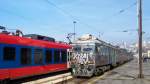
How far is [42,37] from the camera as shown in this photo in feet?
85.3

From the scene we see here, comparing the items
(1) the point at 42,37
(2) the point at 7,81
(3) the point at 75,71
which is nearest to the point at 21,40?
(2) the point at 7,81

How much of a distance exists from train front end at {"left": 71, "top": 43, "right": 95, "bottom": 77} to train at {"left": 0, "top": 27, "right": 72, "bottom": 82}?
6.85 feet

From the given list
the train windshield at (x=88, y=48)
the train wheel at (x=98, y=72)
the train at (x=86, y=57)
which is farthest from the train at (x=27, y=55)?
the train wheel at (x=98, y=72)

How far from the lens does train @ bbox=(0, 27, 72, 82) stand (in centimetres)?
1880

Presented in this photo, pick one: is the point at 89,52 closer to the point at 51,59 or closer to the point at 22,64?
the point at 51,59

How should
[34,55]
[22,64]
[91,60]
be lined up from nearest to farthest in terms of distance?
[22,64] < [34,55] < [91,60]

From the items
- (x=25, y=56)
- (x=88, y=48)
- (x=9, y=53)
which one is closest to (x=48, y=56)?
(x=88, y=48)

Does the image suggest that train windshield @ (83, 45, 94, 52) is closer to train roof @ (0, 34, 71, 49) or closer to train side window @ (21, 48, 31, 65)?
train roof @ (0, 34, 71, 49)

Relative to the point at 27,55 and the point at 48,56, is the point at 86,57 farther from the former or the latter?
the point at 27,55

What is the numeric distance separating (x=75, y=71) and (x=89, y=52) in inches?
75.7

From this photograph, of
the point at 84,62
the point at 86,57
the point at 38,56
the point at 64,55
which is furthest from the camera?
the point at 64,55

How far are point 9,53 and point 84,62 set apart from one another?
8283 mm

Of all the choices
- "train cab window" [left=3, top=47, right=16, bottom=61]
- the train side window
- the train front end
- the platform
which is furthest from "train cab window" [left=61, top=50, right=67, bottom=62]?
"train cab window" [left=3, top=47, right=16, bottom=61]

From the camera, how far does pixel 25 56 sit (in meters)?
21.5
